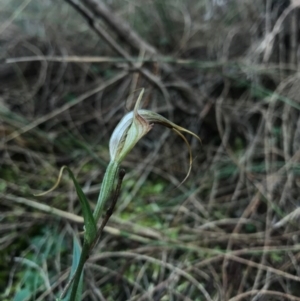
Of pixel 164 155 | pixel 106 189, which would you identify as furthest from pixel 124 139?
pixel 164 155

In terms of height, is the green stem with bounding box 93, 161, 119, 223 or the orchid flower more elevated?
the orchid flower

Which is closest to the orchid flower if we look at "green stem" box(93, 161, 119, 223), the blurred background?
"green stem" box(93, 161, 119, 223)

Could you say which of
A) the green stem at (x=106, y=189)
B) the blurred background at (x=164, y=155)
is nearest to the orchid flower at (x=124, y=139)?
the green stem at (x=106, y=189)

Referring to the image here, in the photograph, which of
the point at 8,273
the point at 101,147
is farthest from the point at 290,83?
the point at 8,273

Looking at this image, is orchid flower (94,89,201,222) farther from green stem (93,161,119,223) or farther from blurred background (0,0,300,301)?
blurred background (0,0,300,301)

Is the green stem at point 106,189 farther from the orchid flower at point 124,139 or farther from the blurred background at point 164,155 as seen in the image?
the blurred background at point 164,155

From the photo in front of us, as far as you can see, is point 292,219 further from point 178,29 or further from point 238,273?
point 178,29

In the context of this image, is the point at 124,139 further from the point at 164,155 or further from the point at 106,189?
the point at 164,155

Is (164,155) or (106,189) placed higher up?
(164,155)
